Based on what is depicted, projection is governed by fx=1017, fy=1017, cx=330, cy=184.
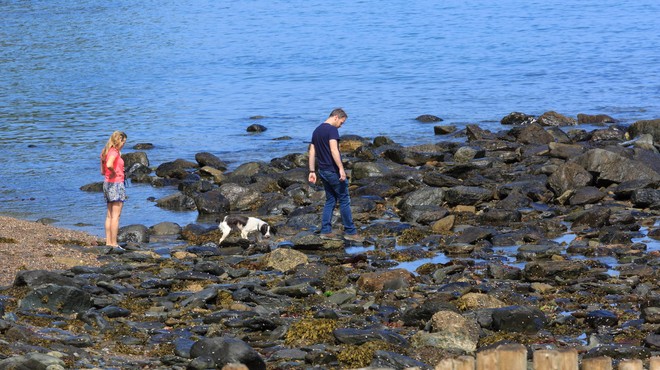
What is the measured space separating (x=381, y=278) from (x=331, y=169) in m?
3.47

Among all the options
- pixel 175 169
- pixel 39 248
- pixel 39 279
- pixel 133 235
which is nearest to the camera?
pixel 39 279

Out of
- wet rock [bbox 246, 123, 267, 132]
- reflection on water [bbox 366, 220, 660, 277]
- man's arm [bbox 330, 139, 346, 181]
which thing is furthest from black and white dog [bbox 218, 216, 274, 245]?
wet rock [bbox 246, 123, 267, 132]

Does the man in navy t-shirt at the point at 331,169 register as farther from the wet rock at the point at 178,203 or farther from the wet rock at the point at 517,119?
the wet rock at the point at 517,119

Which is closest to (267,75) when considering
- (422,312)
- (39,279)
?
(39,279)

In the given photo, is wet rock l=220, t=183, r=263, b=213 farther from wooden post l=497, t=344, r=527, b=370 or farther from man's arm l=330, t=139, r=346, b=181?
wooden post l=497, t=344, r=527, b=370

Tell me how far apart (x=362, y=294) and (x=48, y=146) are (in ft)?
72.8

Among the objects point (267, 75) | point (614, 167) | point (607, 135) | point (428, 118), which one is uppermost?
point (614, 167)

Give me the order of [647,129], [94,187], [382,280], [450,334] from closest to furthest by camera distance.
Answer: [450,334] → [382,280] → [94,187] → [647,129]

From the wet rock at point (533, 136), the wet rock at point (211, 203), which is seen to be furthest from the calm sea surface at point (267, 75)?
the wet rock at point (533, 136)

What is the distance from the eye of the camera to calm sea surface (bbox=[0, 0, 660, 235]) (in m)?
32.5

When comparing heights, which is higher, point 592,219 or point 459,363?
point 459,363

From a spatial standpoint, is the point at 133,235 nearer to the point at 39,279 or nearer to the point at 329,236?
the point at 329,236

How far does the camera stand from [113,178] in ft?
56.5

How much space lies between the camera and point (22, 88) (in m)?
47.5
